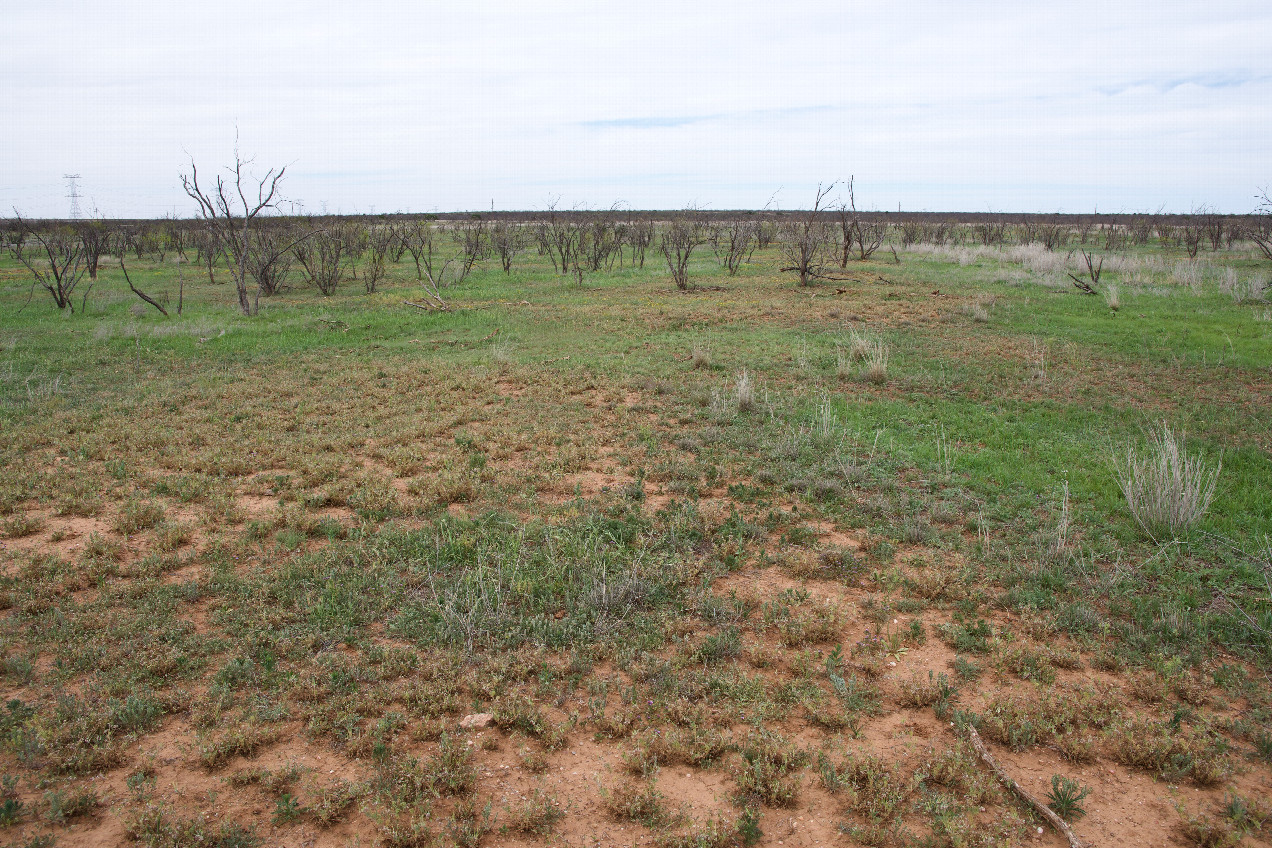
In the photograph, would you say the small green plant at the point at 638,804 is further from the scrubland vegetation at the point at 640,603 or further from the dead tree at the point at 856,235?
the dead tree at the point at 856,235

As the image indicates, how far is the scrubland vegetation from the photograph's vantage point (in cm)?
306

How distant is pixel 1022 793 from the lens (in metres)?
3.03

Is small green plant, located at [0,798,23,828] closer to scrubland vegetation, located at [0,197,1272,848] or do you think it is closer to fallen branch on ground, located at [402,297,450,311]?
scrubland vegetation, located at [0,197,1272,848]

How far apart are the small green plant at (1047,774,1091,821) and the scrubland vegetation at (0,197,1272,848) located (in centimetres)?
3

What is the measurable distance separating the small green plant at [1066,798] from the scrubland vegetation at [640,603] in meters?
0.03

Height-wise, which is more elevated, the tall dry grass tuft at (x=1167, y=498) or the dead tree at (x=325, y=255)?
the dead tree at (x=325, y=255)

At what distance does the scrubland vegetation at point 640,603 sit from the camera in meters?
3.06

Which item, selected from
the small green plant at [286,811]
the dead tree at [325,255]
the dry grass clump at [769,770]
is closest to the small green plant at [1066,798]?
the dry grass clump at [769,770]

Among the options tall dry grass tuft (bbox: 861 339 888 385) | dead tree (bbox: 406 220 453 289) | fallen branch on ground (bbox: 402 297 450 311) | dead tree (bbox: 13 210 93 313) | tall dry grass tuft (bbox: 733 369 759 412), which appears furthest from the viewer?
dead tree (bbox: 406 220 453 289)

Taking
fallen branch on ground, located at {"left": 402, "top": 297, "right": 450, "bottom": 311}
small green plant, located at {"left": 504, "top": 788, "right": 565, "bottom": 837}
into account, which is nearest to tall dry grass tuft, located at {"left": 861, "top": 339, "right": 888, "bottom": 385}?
small green plant, located at {"left": 504, "top": 788, "right": 565, "bottom": 837}

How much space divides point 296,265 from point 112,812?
90.5 feet

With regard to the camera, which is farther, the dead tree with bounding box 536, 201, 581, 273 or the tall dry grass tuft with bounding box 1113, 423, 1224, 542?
the dead tree with bounding box 536, 201, 581, 273

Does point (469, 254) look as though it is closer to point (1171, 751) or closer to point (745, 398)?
point (745, 398)

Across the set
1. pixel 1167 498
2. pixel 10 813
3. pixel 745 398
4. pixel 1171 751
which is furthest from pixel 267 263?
pixel 1171 751
